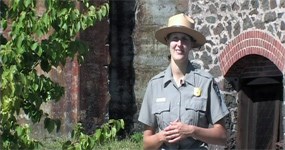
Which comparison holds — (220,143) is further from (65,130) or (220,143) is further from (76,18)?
(65,130)

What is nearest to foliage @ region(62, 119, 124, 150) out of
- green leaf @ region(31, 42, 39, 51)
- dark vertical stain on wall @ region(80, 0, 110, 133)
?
green leaf @ region(31, 42, 39, 51)

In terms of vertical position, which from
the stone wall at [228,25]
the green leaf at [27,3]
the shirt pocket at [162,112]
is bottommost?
the shirt pocket at [162,112]

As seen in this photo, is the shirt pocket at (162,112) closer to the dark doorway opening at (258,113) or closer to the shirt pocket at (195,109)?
the shirt pocket at (195,109)

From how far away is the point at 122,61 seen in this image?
18.1 meters

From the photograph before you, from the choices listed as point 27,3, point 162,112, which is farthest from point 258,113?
point 162,112

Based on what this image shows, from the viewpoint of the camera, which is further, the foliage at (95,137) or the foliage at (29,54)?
the foliage at (95,137)

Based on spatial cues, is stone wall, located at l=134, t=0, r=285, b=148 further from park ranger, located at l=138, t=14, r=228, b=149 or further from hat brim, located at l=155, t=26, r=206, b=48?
park ranger, located at l=138, t=14, r=228, b=149

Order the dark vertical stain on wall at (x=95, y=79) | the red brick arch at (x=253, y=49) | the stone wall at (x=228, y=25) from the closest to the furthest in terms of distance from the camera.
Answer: the red brick arch at (x=253, y=49) < the stone wall at (x=228, y=25) < the dark vertical stain on wall at (x=95, y=79)

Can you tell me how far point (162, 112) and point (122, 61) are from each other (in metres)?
11.7

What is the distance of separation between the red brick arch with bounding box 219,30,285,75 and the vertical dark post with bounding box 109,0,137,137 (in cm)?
435

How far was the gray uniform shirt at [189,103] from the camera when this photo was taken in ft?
20.8

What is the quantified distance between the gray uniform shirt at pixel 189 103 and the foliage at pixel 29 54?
1.10 meters

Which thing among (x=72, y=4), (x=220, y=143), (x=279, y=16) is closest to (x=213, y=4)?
(x=279, y=16)

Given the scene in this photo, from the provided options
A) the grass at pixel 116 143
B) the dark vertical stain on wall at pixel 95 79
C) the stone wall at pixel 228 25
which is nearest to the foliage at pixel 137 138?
the grass at pixel 116 143
